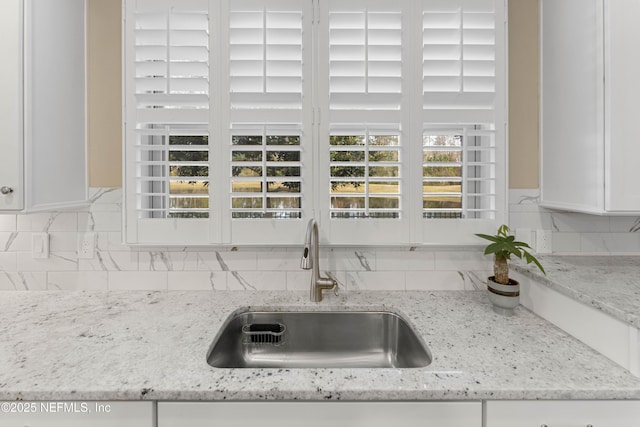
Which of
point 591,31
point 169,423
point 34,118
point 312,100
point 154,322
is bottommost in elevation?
point 169,423

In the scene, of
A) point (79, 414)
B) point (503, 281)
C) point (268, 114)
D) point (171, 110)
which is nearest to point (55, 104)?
point (171, 110)

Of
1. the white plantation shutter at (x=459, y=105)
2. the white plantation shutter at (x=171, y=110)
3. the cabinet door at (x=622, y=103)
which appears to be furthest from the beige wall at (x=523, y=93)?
the white plantation shutter at (x=171, y=110)

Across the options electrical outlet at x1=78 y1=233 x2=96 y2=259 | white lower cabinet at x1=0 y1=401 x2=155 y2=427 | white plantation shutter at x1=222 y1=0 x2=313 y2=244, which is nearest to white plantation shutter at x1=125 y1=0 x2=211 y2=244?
white plantation shutter at x1=222 y1=0 x2=313 y2=244

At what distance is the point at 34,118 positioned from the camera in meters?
1.28

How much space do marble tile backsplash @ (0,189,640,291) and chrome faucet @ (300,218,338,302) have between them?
0.52 ft

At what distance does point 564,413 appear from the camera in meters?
0.84

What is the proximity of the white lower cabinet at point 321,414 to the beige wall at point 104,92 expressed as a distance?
1.20 m

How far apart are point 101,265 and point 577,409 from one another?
1.94 m

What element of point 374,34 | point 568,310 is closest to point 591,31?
point 374,34

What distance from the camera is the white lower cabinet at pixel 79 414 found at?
84cm

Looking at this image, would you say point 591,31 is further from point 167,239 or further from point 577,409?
point 167,239

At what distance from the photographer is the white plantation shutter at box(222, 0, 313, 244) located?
1454 millimetres

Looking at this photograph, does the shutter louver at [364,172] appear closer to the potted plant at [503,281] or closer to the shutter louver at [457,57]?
the shutter louver at [457,57]

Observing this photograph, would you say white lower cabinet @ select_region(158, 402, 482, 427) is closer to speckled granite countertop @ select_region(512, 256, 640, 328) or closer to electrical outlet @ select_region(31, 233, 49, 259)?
speckled granite countertop @ select_region(512, 256, 640, 328)
